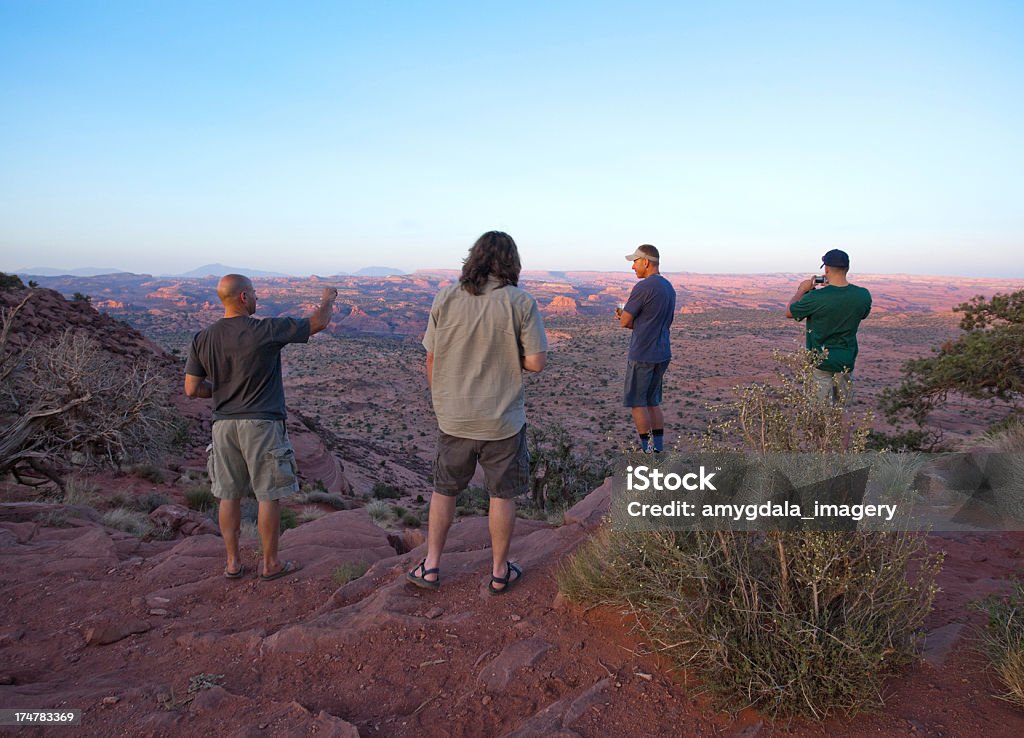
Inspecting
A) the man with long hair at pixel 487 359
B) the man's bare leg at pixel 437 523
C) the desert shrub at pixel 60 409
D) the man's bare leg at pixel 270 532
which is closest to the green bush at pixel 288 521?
the desert shrub at pixel 60 409

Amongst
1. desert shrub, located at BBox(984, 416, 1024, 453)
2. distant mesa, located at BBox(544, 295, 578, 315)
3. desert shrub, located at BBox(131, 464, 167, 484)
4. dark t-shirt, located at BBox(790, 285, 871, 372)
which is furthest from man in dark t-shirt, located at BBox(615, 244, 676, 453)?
distant mesa, located at BBox(544, 295, 578, 315)

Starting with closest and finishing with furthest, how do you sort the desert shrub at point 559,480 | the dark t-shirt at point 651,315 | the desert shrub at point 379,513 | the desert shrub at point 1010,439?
the dark t-shirt at point 651,315 < the desert shrub at point 1010,439 < the desert shrub at point 379,513 < the desert shrub at point 559,480

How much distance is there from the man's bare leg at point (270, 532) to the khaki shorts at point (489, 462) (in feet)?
4.45

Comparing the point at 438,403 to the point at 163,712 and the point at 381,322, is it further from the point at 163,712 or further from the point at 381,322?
the point at 381,322

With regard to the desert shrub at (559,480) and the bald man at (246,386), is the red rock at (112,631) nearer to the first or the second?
the bald man at (246,386)

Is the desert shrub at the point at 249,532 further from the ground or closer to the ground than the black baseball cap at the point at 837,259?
closer to the ground

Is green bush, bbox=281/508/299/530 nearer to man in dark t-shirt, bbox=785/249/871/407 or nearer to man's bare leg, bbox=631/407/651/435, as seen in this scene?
man's bare leg, bbox=631/407/651/435

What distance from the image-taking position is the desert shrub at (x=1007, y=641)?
2164 mm

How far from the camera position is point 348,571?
410 centimetres

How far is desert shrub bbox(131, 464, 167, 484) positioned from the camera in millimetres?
9312

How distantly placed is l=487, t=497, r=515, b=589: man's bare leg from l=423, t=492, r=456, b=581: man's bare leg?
238 mm

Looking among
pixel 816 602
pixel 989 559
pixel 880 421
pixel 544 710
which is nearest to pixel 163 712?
pixel 544 710

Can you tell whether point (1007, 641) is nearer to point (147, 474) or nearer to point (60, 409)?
point (60, 409)

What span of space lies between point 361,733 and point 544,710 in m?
0.75
